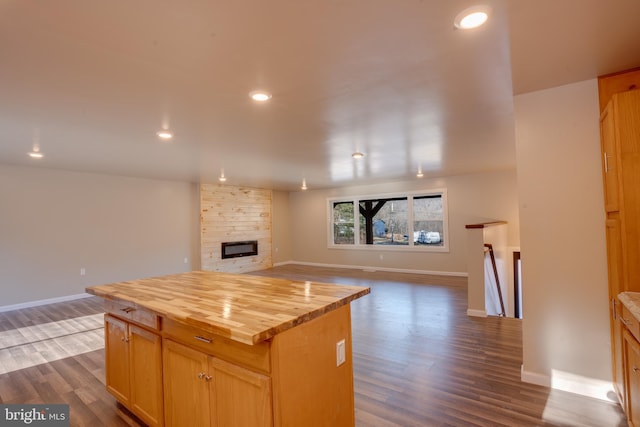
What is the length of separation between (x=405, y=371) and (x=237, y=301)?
1805 mm

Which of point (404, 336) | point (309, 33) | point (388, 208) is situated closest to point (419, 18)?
point (309, 33)

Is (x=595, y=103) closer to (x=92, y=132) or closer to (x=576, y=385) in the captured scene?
(x=576, y=385)

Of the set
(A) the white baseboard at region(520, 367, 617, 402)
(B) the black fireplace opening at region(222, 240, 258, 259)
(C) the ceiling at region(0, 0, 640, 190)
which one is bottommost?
(A) the white baseboard at region(520, 367, 617, 402)

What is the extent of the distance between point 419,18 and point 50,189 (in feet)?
21.5

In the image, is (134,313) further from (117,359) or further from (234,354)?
(234,354)

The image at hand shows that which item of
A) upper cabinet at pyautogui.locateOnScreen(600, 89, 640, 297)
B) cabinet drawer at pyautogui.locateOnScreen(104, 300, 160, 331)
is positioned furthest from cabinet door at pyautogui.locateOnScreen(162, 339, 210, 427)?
upper cabinet at pyautogui.locateOnScreen(600, 89, 640, 297)

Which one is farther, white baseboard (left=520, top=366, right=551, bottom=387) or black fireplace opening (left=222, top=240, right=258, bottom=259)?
black fireplace opening (left=222, top=240, right=258, bottom=259)

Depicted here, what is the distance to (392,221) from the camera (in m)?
8.28

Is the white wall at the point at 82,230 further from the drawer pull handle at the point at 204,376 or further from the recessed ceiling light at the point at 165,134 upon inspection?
the drawer pull handle at the point at 204,376

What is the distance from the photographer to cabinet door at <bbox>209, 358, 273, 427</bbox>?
138cm

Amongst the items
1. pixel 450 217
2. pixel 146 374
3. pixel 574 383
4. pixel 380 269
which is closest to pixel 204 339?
pixel 146 374

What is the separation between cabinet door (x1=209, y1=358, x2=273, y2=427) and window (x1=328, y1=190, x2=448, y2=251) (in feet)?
22.2

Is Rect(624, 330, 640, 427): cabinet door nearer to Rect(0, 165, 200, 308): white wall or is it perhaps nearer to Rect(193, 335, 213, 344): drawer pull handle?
Rect(193, 335, 213, 344): drawer pull handle

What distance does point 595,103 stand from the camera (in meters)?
2.24
